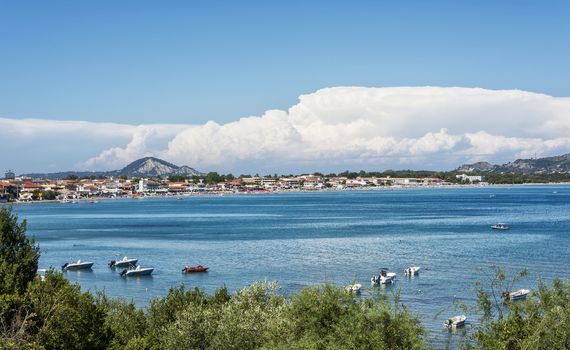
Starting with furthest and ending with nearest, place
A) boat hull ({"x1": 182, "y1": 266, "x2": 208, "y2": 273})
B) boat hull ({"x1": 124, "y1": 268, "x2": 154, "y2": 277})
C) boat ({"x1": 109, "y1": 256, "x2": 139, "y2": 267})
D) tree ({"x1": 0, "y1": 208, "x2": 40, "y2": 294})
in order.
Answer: boat ({"x1": 109, "y1": 256, "x2": 139, "y2": 267}), boat hull ({"x1": 182, "y1": 266, "x2": 208, "y2": 273}), boat hull ({"x1": 124, "y1": 268, "x2": 154, "y2": 277}), tree ({"x1": 0, "y1": 208, "x2": 40, "y2": 294})

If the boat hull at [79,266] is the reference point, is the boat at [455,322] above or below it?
below

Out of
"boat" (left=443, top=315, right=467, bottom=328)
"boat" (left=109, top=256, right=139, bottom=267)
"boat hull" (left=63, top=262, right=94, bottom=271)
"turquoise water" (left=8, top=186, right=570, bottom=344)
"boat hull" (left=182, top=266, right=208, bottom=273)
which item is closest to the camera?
"boat" (left=443, top=315, right=467, bottom=328)

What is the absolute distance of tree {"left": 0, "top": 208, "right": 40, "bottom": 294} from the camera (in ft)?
89.6

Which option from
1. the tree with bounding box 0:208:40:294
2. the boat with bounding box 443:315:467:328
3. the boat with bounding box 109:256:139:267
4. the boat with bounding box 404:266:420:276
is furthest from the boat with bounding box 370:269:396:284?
the tree with bounding box 0:208:40:294

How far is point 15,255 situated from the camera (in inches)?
1126

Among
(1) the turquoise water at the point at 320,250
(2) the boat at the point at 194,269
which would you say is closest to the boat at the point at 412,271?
(1) the turquoise water at the point at 320,250

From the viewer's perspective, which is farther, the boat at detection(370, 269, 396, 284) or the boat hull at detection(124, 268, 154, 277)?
the boat hull at detection(124, 268, 154, 277)

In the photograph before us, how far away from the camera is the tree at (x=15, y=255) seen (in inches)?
1075

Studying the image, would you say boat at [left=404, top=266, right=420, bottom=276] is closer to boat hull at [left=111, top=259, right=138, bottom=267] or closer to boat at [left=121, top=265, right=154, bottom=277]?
boat at [left=121, top=265, right=154, bottom=277]

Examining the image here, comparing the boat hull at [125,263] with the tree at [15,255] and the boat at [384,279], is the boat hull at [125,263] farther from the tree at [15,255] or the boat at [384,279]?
the tree at [15,255]

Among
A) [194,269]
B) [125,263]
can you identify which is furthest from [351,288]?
[125,263]

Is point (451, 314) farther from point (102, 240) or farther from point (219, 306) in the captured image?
point (102, 240)

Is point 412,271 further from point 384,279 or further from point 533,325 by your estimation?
point 533,325

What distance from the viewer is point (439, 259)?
6912 centimetres
